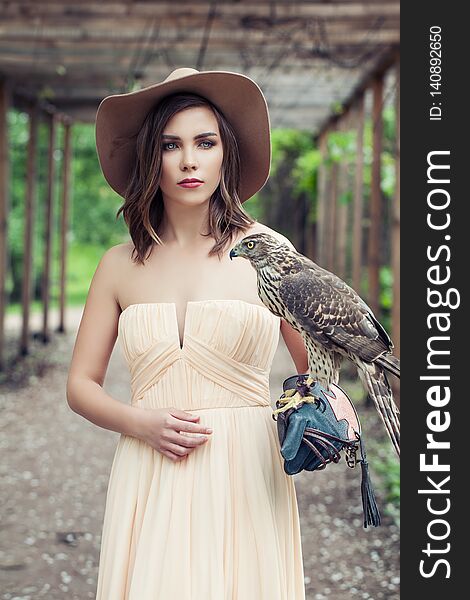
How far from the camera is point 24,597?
15.4ft

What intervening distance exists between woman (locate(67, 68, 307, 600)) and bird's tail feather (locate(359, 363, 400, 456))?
41 cm

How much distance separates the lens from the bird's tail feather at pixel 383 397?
1878 millimetres

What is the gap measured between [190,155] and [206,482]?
863 millimetres

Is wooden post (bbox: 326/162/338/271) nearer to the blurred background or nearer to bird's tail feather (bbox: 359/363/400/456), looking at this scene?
the blurred background

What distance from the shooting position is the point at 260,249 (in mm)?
2057

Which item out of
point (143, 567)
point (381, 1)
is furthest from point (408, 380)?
point (381, 1)

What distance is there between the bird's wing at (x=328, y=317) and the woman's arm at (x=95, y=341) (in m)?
0.65

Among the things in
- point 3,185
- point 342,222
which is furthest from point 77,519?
point 342,222

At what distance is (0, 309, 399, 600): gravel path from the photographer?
16.1 ft

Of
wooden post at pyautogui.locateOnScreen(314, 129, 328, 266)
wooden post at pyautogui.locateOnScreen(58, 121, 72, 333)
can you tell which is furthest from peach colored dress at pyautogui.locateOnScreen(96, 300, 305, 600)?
wooden post at pyautogui.locateOnScreen(58, 121, 72, 333)

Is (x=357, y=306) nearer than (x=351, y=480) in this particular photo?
Yes

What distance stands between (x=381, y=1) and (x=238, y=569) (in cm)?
589

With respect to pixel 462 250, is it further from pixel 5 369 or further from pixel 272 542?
pixel 5 369

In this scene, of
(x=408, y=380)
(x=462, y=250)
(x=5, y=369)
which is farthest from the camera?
(x=5, y=369)
